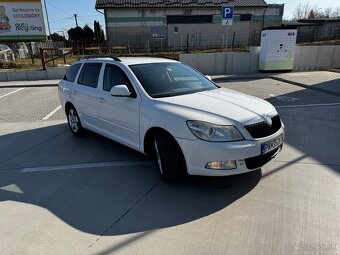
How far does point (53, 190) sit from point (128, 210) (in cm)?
120

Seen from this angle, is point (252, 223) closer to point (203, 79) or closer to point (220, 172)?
point (220, 172)

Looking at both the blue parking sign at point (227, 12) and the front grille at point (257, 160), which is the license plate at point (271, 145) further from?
the blue parking sign at point (227, 12)

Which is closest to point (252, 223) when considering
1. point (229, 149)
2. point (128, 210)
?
point (229, 149)

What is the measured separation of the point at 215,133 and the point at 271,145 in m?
0.79

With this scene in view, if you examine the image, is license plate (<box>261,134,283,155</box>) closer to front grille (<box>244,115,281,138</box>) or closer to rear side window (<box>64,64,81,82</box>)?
front grille (<box>244,115,281,138</box>)

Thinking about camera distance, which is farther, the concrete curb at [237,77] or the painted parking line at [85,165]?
the concrete curb at [237,77]

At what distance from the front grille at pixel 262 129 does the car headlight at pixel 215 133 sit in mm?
167

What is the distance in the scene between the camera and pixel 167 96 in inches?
158

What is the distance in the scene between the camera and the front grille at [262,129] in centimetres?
338

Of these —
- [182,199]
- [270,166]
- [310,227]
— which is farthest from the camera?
[270,166]

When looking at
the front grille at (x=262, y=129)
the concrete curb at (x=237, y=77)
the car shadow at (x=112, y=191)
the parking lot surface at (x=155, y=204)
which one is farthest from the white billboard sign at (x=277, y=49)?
the front grille at (x=262, y=129)

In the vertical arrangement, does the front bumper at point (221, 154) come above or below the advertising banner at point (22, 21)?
below

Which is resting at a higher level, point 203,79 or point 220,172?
point 203,79

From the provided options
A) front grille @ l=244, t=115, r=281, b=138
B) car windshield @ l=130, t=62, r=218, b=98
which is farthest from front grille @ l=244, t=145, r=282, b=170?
car windshield @ l=130, t=62, r=218, b=98
